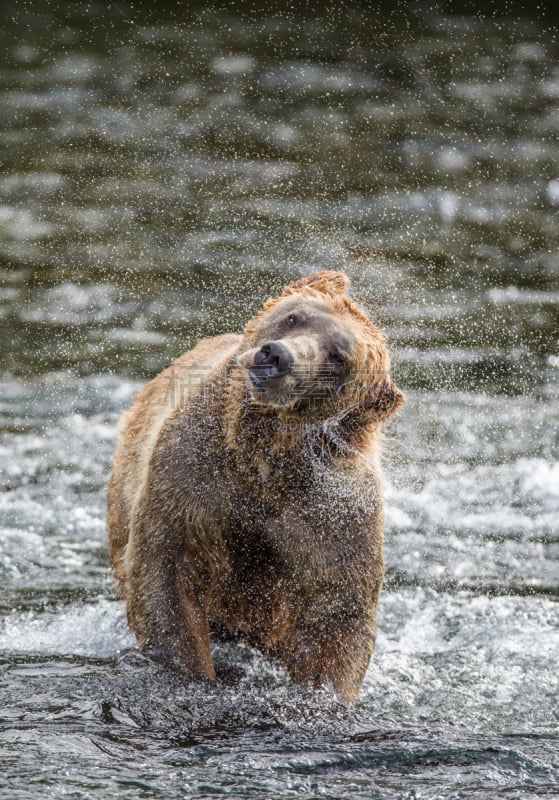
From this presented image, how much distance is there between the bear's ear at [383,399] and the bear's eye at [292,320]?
443mm

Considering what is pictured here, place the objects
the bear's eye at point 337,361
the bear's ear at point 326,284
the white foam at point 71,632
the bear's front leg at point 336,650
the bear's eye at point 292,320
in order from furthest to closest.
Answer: the white foam at point 71,632 < the bear's ear at point 326,284 < the bear's front leg at point 336,650 < the bear's eye at point 292,320 < the bear's eye at point 337,361

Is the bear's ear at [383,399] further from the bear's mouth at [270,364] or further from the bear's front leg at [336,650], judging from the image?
the bear's front leg at [336,650]

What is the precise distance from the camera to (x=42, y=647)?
611 cm

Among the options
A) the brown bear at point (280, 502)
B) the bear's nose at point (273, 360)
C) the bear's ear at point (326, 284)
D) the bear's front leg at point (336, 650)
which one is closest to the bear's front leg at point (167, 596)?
the brown bear at point (280, 502)

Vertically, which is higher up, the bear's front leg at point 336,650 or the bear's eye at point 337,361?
the bear's eye at point 337,361

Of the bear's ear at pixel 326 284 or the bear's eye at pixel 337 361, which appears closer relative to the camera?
the bear's eye at pixel 337 361

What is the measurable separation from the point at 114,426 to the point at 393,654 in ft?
11.4

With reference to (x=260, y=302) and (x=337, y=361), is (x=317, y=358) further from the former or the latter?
(x=260, y=302)

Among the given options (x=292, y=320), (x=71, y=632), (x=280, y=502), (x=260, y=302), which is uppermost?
(x=292, y=320)

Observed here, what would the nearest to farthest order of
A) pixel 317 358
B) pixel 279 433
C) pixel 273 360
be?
pixel 273 360, pixel 317 358, pixel 279 433

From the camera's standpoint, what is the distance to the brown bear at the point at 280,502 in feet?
17.2

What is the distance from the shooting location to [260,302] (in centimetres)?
1151

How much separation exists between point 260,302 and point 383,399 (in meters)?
6.21

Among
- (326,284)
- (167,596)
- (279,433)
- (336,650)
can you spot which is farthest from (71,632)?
(326,284)
